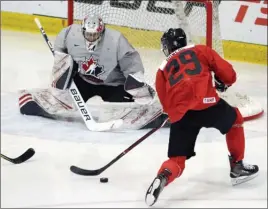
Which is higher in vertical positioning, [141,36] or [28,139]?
[141,36]

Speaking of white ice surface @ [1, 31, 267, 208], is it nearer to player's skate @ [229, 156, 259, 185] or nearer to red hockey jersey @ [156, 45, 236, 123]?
player's skate @ [229, 156, 259, 185]

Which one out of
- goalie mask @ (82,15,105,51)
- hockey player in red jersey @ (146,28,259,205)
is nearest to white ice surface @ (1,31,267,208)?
hockey player in red jersey @ (146,28,259,205)

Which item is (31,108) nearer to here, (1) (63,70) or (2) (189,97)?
(1) (63,70)

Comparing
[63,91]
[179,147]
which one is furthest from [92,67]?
[179,147]

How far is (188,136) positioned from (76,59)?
1056mm

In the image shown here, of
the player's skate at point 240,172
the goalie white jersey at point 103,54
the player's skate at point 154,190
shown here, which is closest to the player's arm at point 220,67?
the player's skate at point 240,172

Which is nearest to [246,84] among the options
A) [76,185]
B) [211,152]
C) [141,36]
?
[141,36]

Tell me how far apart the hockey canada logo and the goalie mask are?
13 cm

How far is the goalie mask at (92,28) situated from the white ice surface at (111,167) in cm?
34

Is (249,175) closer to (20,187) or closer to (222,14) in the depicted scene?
(20,187)

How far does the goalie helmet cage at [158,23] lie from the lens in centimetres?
369

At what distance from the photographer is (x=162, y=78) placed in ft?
9.35

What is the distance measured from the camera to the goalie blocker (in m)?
3.66

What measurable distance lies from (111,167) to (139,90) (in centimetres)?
60
